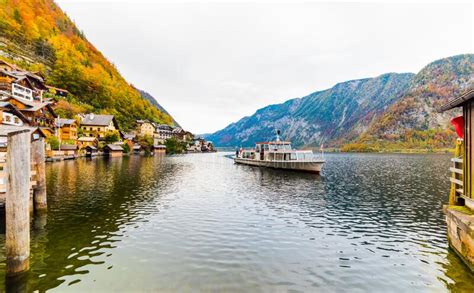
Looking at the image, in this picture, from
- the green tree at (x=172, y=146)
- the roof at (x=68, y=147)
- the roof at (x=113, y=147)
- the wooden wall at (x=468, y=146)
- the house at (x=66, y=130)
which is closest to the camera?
the wooden wall at (x=468, y=146)

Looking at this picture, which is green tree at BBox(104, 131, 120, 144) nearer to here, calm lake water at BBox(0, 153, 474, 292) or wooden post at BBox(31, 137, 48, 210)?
calm lake water at BBox(0, 153, 474, 292)

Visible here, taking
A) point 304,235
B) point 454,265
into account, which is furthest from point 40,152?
point 454,265

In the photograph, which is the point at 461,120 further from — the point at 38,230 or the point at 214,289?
the point at 38,230

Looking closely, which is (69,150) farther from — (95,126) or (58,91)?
(58,91)

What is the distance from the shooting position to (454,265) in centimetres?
1284

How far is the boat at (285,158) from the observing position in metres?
58.1

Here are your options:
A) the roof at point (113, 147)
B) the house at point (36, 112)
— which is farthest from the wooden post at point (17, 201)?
the roof at point (113, 147)

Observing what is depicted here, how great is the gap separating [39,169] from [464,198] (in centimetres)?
2847

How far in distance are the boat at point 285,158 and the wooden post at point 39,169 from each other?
49026 mm

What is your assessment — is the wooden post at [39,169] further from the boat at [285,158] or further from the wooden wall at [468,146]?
the boat at [285,158]

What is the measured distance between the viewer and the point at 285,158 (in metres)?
67.4

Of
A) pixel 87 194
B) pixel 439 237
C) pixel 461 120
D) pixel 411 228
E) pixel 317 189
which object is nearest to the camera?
pixel 461 120

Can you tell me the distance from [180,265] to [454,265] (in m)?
13.9

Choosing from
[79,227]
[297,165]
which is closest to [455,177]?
[79,227]
